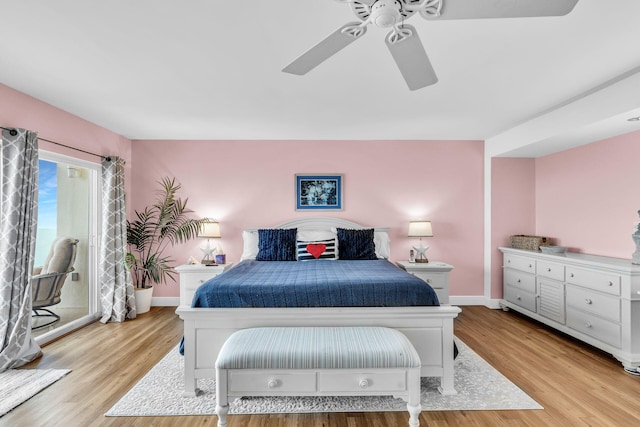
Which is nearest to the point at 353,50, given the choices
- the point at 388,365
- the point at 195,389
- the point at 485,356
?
the point at 388,365

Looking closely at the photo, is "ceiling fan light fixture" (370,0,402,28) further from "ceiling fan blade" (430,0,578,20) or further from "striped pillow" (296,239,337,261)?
"striped pillow" (296,239,337,261)

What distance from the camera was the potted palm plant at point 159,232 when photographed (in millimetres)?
4340

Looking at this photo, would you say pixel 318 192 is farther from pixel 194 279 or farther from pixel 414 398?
pixel 414 398

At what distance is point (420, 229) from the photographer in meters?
4.25

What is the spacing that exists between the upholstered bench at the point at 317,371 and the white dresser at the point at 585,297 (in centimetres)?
222

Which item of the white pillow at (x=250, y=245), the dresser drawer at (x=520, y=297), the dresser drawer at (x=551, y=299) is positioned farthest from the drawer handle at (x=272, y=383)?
the dresser drawer at (x=520, y=297)

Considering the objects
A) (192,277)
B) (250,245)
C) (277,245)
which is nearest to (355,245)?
(277,245)

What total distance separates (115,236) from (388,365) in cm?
369

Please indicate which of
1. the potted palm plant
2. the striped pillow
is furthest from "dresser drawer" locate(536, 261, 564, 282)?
the potted palm plant

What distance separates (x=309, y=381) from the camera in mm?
1901

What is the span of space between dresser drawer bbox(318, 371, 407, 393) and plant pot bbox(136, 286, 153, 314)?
3307 mm

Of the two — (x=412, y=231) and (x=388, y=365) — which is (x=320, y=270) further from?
(x=412, y=231)

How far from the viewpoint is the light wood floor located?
2.00m

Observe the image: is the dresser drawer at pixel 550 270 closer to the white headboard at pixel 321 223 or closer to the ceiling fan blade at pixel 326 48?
the white headboard at pixel 321 223
